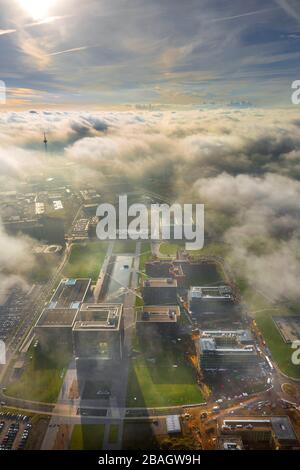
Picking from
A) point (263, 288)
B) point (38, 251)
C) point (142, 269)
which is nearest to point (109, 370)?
point (142, 269)

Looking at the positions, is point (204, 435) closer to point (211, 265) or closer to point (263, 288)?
point (263, 288)

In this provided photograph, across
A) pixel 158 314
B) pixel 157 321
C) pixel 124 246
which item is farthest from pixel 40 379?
pixel 124 246

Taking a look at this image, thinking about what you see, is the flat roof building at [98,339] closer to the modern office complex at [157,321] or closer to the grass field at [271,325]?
the modern office complex at [157,321]

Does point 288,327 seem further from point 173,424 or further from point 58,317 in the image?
point 58,317

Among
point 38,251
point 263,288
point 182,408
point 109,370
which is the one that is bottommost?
point 182,408

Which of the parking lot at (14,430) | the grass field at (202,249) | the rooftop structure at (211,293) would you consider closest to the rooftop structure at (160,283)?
the rooftop structure at (211,293)

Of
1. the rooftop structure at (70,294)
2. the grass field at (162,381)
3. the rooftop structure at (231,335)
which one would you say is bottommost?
the grass field at (162,381)
